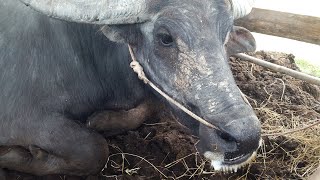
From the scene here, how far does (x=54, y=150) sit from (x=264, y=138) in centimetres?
151

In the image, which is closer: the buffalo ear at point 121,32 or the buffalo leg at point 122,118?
the buffalo ear at point 121,32

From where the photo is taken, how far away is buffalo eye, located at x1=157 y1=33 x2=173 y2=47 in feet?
7.95

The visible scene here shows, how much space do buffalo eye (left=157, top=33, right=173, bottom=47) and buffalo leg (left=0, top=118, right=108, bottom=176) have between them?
0.93m

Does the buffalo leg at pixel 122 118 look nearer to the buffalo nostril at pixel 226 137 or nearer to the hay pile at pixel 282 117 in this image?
the hay pile at pixel 282 117

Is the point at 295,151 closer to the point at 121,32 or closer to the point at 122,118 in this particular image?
the point at 122,118

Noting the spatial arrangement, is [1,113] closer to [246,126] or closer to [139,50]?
[139,50]

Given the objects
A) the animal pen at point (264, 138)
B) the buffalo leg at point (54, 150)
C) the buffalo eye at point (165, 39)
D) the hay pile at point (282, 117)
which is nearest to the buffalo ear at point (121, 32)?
the buffalo eye at point (165, 39)

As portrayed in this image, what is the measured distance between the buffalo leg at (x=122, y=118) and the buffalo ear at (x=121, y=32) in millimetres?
A: 777

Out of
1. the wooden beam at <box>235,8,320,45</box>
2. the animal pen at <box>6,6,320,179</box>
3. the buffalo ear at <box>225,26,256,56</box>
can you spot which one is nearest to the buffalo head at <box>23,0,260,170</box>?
the buffalo ear at <box>225,26,256,56</box>

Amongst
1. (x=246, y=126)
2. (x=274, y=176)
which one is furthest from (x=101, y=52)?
(x=274, y=176)

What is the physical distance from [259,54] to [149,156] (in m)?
1.79

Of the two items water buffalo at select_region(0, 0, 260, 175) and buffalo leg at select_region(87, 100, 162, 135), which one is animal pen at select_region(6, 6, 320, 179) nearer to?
buffalo leg at select_region(87, 100, 162, 135)

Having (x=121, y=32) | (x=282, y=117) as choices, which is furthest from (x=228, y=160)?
(x=282, y=117)

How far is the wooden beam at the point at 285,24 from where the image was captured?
3.63 metres
